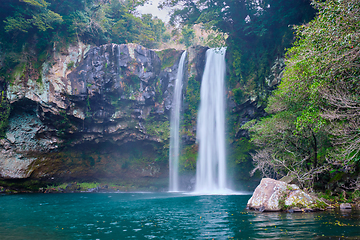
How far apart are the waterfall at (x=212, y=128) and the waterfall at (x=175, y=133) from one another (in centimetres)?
266

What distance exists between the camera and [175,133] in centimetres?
2697

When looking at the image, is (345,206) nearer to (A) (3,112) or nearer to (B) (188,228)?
Result: (B) (188,228)

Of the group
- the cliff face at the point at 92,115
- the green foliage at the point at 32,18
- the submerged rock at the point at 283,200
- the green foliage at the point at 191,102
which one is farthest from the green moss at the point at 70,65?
the submerged rock at the point at 283,200

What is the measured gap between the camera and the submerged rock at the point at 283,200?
9219 millimetres

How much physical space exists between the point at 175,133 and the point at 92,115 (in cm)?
949

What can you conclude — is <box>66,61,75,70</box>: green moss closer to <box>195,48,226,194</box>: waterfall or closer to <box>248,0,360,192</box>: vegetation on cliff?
<box>195,48,226,194</box>: waterfall

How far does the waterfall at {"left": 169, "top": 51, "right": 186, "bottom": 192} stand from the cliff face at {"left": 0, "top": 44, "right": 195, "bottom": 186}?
2.35 ft

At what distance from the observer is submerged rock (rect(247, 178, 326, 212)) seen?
9.22 meters

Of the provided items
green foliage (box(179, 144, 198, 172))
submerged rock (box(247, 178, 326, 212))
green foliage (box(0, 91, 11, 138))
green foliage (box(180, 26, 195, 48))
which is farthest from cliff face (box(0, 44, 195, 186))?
submerged rock (box(247, 178, 326, 212))

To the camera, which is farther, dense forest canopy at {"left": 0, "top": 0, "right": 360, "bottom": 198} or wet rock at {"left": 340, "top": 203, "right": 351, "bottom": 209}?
dense forest canopy at {"left": 0, "top": 0, "right": 360, "bottom": 198}

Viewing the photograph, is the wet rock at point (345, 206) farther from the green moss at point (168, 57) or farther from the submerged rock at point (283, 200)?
the green moss at point (168, 57)

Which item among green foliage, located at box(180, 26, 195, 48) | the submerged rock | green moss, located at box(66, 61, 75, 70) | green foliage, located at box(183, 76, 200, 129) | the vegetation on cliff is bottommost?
the submerged rock

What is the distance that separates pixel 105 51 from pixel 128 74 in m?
3.47

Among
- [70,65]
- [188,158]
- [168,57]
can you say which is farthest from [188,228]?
[168,57]
